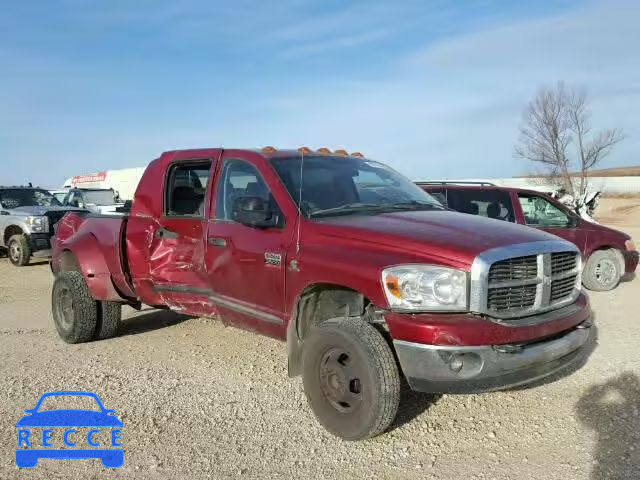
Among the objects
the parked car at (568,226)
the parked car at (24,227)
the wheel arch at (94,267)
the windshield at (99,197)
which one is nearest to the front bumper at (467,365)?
the wheel arch at (94,267)

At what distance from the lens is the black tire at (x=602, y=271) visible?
921 cm

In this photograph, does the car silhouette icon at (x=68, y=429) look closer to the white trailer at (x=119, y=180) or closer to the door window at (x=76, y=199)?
the door window at (x=76, y=199)

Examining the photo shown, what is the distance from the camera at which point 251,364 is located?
209 inches

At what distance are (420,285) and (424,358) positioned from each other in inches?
16.5

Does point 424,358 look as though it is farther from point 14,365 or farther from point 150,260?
point 14,365

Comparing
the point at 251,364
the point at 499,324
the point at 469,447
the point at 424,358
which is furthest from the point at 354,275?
the point at 251,364

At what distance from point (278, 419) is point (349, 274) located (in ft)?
4.12

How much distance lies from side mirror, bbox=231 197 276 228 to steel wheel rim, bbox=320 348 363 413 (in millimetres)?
1084

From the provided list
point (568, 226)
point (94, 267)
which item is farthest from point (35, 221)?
point (568, 226)

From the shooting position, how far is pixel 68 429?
3908mm

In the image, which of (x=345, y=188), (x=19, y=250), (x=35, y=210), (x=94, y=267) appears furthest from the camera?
(x=35, y=210)

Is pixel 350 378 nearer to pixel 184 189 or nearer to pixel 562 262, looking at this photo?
pixel 562 262

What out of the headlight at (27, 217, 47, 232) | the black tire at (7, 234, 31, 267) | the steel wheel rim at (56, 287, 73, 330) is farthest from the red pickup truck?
the black tire at (7, 234, 31, 267)

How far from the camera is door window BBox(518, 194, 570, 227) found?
932 centimetres
